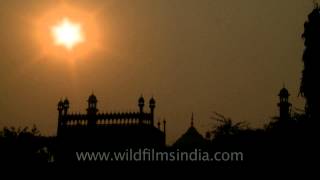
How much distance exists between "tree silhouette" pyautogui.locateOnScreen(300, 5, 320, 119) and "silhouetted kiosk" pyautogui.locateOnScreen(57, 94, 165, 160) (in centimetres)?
788

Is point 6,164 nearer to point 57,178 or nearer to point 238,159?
point 57,178

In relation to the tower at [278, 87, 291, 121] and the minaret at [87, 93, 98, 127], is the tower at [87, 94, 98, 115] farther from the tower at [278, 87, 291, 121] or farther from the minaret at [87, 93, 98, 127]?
the tower at [278, 87, 291, 121]

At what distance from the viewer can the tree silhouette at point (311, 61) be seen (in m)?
27.7

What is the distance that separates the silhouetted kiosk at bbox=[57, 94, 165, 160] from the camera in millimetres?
26078

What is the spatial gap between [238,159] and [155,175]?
3.69m

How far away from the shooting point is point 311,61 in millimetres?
28250

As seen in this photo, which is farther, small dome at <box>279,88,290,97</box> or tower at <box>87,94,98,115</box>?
small dome at <box>279,88,290,97</box>

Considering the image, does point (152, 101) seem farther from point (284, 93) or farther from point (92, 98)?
point (284, 93)

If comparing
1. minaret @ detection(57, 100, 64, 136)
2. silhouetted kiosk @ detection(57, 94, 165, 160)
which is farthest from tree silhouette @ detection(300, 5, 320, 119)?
minaret @ detection(57, 100, 64, 136)

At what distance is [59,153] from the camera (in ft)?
91.2

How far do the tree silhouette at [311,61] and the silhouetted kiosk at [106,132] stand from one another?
788 cm

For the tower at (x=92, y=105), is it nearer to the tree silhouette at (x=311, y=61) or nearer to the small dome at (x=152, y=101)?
the small dome at (x=152, y=101)

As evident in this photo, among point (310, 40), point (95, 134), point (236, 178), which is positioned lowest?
point (236, 178)

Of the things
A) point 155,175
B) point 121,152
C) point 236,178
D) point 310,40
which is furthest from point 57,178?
point 310,40
